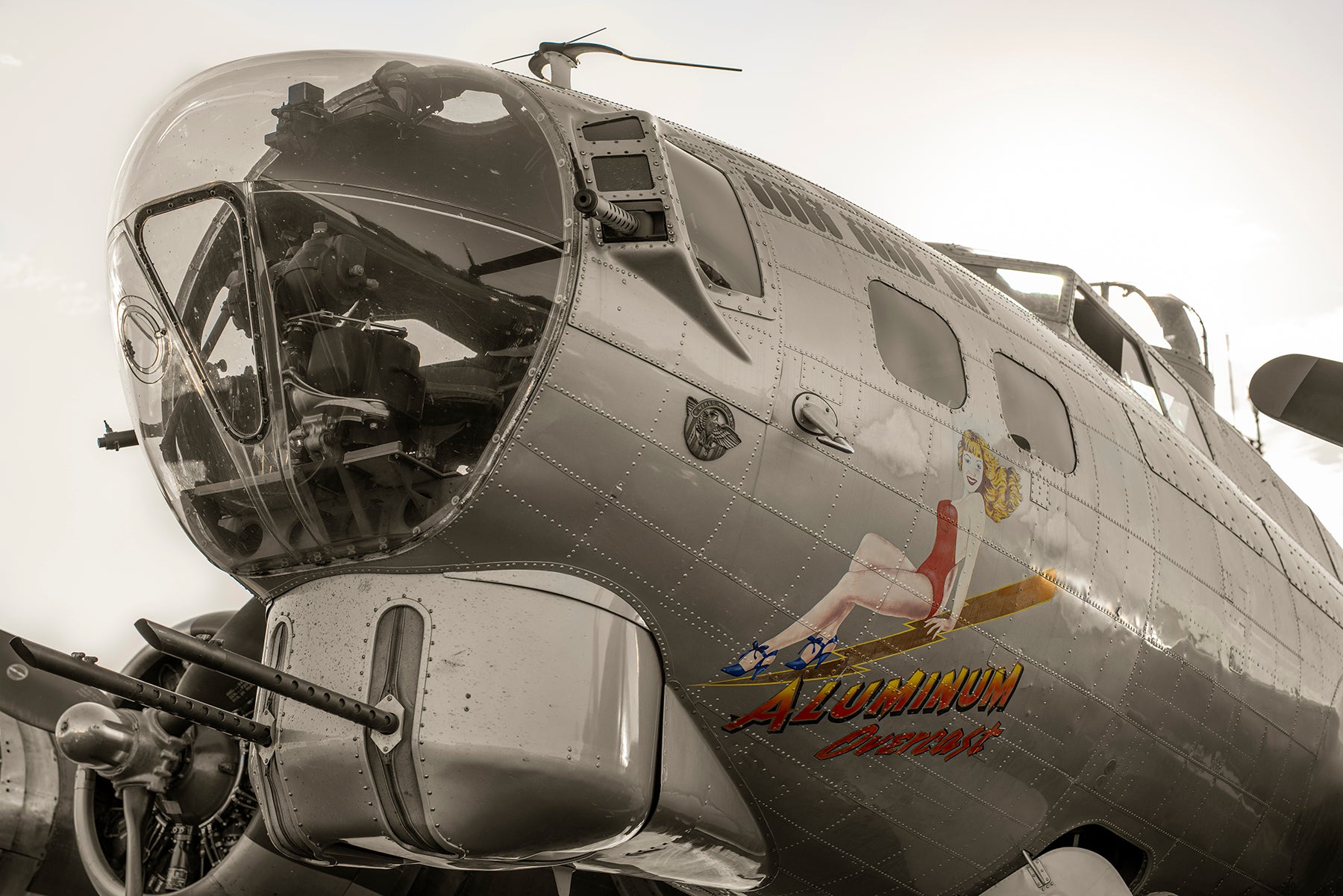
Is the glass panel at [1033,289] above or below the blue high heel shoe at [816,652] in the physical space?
above

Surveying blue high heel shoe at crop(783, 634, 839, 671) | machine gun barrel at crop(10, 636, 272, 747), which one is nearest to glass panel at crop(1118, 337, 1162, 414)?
blue high heel shoe at crop(783, 634, 839, 671)

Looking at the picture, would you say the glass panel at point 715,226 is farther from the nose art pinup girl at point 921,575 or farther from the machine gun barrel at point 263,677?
the machine gun barrel at point 263,677

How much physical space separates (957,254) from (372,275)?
17.5 ft

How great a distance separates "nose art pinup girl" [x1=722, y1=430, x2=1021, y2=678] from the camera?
5.48 m

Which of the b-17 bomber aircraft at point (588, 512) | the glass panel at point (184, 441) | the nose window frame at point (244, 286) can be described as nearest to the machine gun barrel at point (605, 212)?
the b-17 bomber aircraft at point (588, 512)

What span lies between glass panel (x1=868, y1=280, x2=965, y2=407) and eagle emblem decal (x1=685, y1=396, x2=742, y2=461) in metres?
1.11

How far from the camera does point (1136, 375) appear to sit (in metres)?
9.13

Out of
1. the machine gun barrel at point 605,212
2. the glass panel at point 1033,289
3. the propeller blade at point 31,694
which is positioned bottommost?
the propeller blade at point 31,694

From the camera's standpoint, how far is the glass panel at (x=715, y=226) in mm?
5477

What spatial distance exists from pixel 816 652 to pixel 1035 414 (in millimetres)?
2153

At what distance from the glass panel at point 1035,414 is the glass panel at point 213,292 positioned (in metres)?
3.72

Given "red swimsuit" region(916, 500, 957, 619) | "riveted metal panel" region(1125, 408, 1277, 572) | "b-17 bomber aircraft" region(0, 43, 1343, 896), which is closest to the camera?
"b-17 bomber aircraft" region(0, 43, 1343, 896)

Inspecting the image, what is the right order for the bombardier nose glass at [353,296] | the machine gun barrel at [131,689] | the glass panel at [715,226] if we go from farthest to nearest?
the glass panel at [715,226]
the bombardier nose glass at [353,296]
the machine gun barrel at [131,689]

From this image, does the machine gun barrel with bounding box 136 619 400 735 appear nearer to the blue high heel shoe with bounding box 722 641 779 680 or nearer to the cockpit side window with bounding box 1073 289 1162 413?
the blue high heel shoe with bounding box 722 641 779 680
